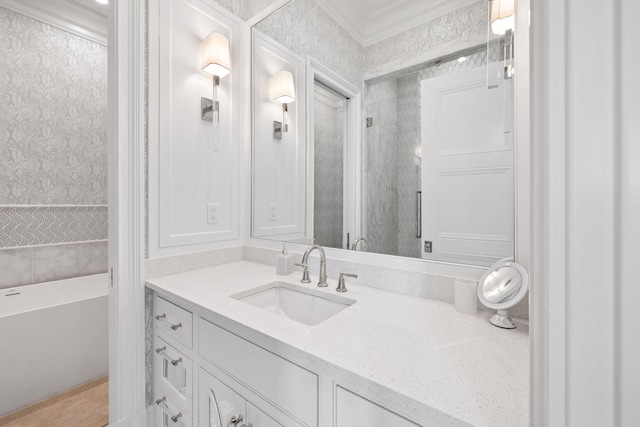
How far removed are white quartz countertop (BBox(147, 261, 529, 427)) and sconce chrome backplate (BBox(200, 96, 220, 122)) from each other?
0.95 meters

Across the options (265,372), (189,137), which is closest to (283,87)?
(189,137)

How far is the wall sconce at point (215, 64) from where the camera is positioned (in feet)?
4.83

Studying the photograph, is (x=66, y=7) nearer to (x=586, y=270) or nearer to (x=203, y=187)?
(x=203, y=187)

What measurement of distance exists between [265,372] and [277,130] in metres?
1.30

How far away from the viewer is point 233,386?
0.91 meters

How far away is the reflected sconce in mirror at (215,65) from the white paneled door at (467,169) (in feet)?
3.57

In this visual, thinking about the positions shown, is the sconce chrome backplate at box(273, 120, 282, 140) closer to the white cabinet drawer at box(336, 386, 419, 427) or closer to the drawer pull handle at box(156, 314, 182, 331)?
the drawer pull handle at box(156, 314, 182, 331)

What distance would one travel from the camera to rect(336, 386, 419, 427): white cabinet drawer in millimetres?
582

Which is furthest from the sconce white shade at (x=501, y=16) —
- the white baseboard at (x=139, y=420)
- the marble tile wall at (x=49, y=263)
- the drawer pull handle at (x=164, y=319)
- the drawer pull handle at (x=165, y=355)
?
the marble tile wall at (x=49, y=263)

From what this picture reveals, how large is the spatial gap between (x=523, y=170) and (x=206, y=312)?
119 cm

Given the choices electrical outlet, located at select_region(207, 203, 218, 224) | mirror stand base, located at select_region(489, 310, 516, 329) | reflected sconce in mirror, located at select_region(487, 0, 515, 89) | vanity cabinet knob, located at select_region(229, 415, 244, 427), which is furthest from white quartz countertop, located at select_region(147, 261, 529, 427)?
reflected sconce in mirror, located at select_region(487, 0, 515, 89)

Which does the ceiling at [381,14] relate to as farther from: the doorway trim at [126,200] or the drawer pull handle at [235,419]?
the drawer pull handle at [235,419]

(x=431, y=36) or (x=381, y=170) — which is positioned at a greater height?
(x=431, y=36)

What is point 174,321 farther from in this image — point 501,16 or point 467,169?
point 501,16
